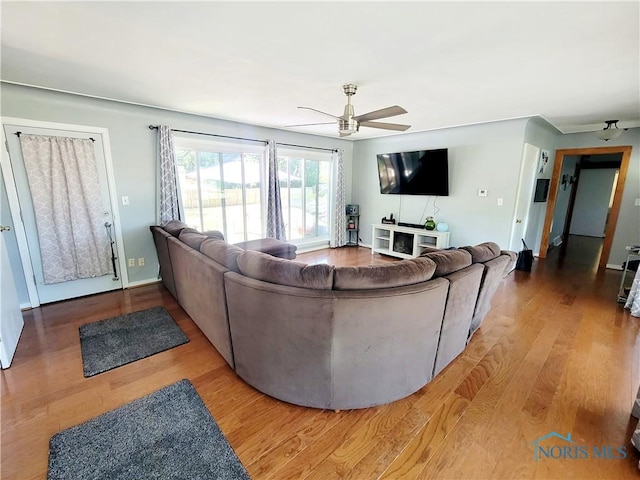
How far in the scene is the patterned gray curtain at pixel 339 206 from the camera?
589 cm

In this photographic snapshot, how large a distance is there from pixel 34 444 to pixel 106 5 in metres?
2.46

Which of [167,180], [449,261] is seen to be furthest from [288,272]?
[167,180]

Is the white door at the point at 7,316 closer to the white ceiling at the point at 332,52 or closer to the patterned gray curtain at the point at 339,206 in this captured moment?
the white ceiling at the point at 332,52

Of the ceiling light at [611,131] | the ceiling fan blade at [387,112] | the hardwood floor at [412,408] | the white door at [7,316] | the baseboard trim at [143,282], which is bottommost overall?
the hardwood floor at [412,408]

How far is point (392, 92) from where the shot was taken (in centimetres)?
286

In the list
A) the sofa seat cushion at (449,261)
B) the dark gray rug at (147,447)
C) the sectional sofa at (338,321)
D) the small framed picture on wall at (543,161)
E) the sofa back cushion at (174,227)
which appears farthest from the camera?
the small framed picture on wall at (543,161)

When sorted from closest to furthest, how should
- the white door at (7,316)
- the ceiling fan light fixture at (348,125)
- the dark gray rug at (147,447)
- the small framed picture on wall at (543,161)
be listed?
the dark gray rug at (147,447), the white door at (7,316), the ceiling fan light fixture at (348,125), the small framed picture on wall at (543,161)

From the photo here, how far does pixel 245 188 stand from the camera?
15.4 feet

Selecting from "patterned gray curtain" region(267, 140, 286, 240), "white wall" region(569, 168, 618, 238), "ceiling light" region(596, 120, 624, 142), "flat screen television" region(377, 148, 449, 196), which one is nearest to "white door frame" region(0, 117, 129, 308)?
"patterned gray curtain" region(267, 140, 286, 240)

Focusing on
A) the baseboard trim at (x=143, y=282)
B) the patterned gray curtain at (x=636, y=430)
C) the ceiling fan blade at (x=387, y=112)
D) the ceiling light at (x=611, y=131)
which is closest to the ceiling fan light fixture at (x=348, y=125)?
the ceiling fan blade at (x=387, y=112)

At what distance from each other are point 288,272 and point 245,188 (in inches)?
134

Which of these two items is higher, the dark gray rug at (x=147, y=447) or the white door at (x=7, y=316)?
the white door at (x=7, y=316)

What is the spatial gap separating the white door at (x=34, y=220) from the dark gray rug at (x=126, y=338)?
94 centimetres

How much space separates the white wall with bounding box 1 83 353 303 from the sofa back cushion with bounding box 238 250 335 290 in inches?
108
